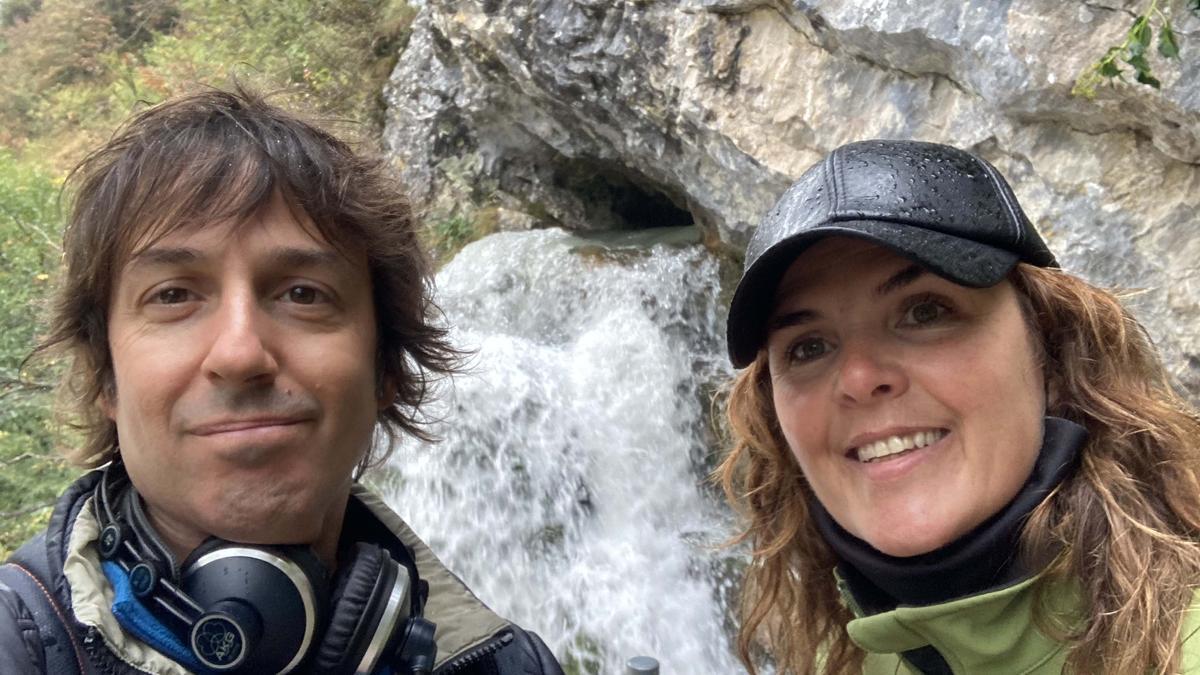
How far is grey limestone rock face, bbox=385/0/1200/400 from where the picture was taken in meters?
4.62

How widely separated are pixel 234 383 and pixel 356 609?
466 millimetres

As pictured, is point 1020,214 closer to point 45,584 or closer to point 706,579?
point 45,584

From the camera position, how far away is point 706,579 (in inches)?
229

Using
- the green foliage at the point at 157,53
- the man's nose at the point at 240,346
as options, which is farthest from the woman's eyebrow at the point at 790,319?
the green foliage at the point at 157,53

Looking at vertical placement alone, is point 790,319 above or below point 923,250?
below

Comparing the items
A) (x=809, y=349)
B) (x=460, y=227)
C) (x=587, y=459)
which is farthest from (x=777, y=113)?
(x=809, y=349)

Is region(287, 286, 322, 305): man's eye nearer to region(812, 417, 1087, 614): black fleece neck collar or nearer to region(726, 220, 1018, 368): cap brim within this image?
region(726, 220, 1018, 368): cap brim

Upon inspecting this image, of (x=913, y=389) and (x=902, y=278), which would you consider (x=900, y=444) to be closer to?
(x=913, y=389)

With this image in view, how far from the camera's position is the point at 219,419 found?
57.4 inches

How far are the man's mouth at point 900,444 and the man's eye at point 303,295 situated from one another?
43.0 inches

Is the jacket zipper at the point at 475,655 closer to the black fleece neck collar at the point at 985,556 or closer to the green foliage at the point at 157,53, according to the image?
the black fleece neck collar at the point at 985,556

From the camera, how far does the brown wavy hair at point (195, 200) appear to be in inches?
61.7

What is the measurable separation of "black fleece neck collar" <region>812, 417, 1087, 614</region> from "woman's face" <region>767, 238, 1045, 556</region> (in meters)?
0.02

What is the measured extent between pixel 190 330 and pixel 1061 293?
1626 mm
